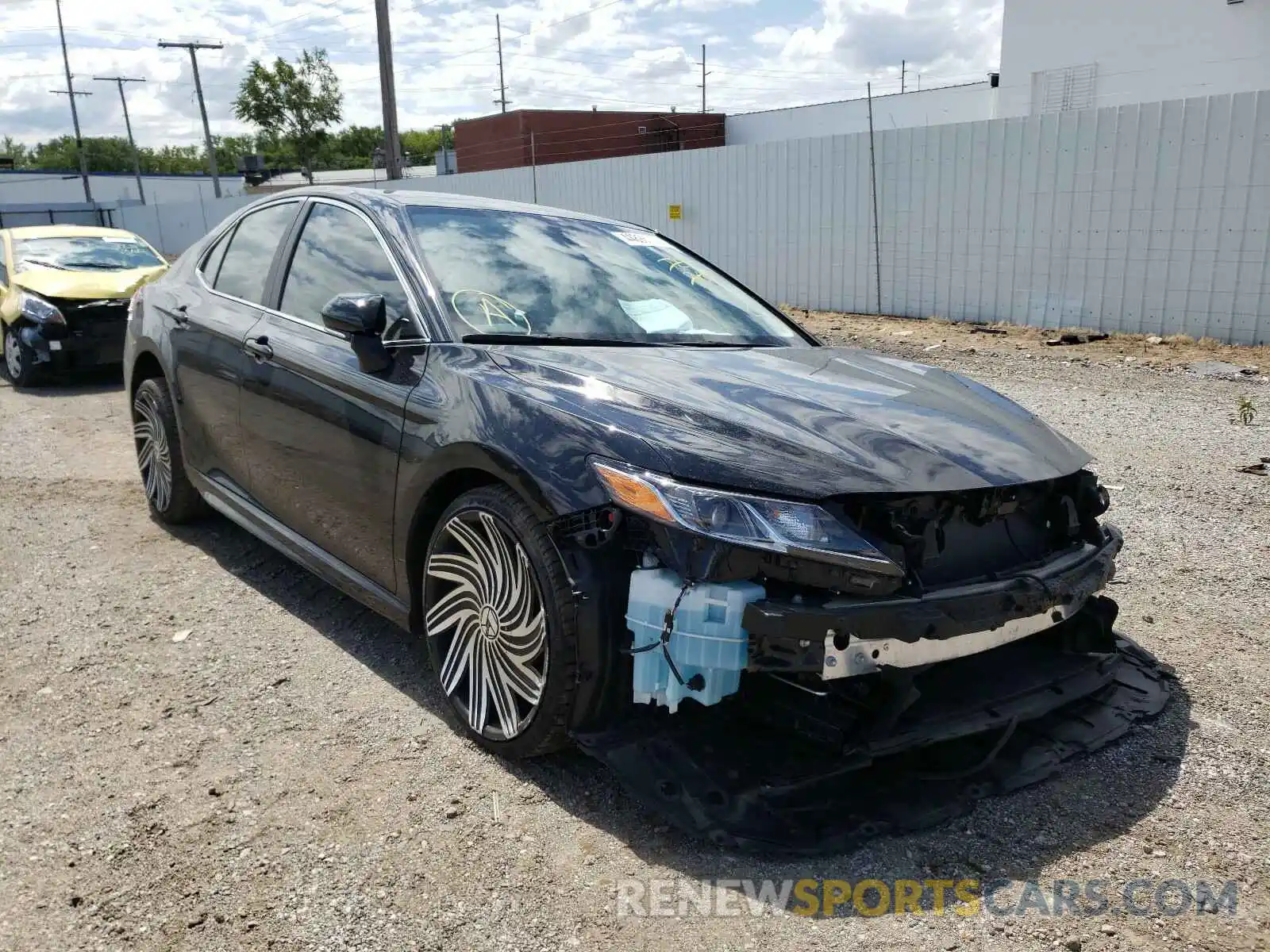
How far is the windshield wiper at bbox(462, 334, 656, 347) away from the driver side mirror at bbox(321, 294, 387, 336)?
11.8 inches

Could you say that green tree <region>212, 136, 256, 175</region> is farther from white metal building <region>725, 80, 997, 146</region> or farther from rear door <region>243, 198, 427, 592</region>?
rear door <region>243, 198, 427, 592</region>

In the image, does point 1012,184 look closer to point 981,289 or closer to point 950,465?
point 981,289

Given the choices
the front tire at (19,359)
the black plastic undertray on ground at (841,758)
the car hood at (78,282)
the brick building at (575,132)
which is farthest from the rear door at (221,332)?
the brick building at (575,132)

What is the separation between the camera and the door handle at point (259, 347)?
3889 mm

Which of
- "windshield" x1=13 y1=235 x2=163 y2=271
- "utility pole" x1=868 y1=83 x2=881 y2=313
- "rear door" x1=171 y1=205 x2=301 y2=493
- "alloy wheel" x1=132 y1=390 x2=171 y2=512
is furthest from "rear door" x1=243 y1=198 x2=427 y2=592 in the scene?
"utility pole" x1=868 y1=83 x2=881 y2=313

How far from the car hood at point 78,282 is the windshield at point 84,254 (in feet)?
0.62

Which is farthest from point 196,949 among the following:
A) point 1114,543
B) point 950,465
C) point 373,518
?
point 1114,543

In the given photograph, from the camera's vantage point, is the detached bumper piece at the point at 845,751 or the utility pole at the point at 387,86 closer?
the detached bumper piece at the point at 845,751

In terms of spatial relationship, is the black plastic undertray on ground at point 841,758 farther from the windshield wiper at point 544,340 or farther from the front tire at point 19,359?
the front tire at point 19,359

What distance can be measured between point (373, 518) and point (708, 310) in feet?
5.01

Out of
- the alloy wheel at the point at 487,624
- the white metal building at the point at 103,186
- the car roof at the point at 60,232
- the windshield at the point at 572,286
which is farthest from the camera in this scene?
the white metal building at the point at 103,186

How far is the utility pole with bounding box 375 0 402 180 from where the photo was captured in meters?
Result: 18.4

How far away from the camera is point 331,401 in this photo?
11.5 feet

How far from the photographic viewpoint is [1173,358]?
9523 mm
